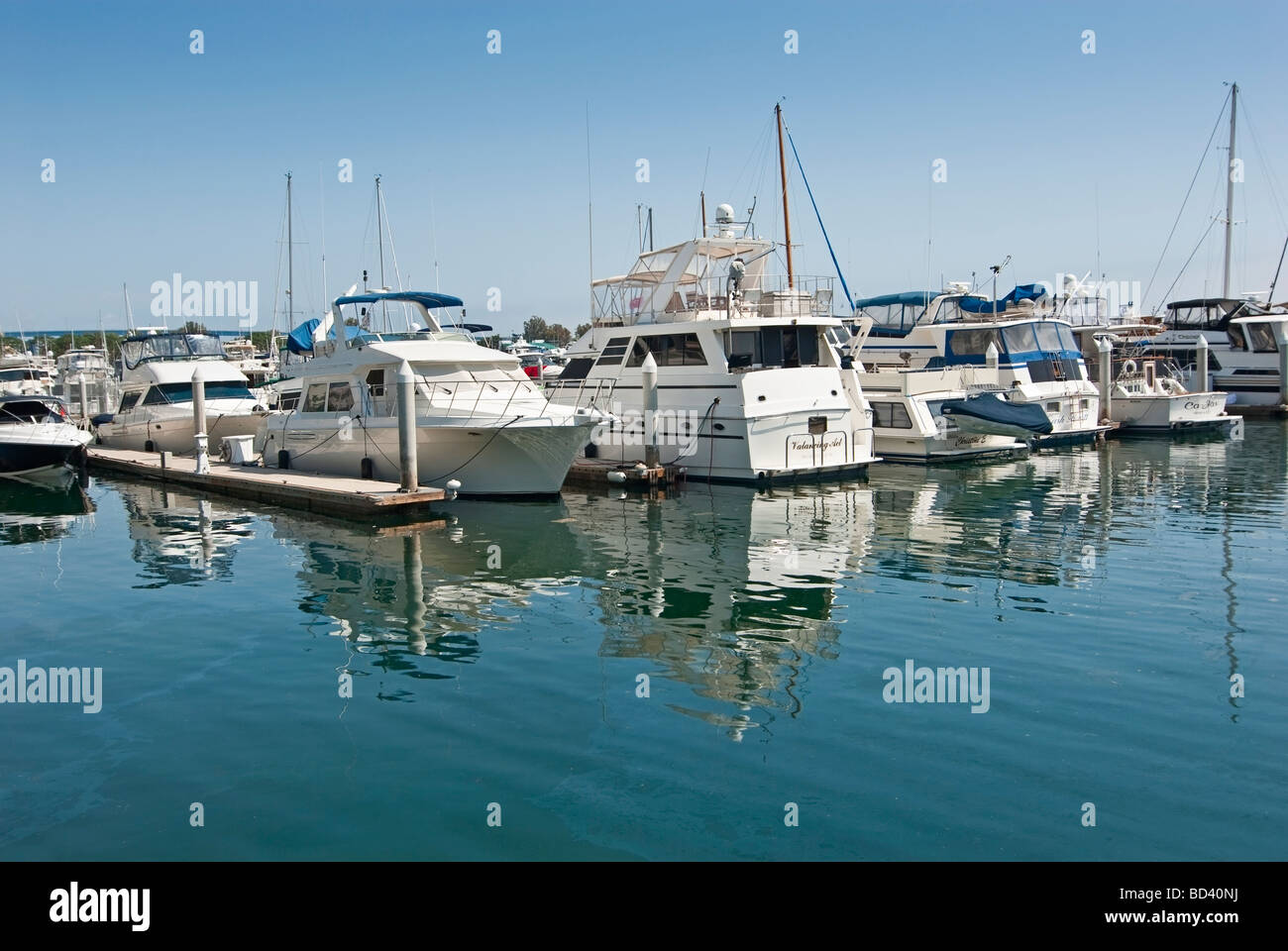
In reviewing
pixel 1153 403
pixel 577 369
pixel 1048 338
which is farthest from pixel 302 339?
pixel 1153 403

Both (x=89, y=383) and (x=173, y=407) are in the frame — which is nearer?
(x=173, y=407)

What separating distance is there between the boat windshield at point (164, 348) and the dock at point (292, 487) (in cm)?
569

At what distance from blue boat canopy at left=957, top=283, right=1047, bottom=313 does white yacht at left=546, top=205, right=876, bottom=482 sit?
10.5 metres

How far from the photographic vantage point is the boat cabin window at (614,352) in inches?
987

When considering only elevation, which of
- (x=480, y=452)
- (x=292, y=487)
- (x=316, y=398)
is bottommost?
(x=292, y=487)

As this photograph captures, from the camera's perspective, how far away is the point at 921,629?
1118cm

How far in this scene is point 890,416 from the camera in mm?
27594

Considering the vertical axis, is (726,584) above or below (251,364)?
below

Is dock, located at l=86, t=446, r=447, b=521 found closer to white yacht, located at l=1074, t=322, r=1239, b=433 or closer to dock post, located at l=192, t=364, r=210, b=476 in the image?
dock post, located at l=192, t=364, r=210, b=476

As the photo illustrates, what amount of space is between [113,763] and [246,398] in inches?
933

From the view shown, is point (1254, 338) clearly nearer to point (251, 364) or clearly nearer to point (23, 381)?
point (251, 364)

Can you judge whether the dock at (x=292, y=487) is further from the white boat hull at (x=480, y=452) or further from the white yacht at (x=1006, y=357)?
the white yacht at (x=1006, y=357)

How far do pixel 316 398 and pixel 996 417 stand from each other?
1693 centimetres
